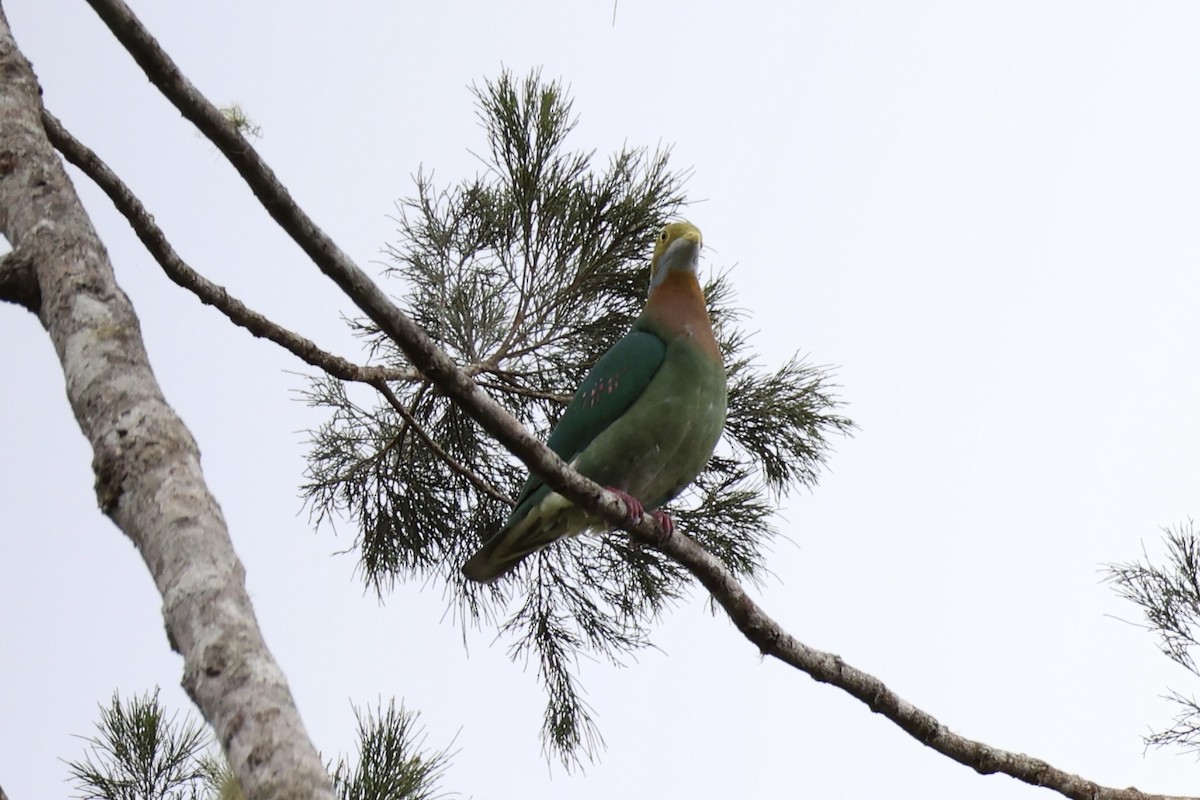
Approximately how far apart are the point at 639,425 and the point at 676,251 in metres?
0.44

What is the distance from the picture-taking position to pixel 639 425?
2.74 metres

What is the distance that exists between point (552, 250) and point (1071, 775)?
160 centimetres

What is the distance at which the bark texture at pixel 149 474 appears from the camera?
3.16ft

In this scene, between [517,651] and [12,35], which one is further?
[517,651]

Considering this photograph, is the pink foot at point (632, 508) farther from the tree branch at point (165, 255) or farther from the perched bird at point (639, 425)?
the tree branch at point (165, 255)

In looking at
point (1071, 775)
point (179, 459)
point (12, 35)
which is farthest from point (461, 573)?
point (179, 459)

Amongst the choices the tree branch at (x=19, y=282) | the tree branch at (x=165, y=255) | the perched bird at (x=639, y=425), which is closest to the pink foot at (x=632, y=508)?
the perched bird at (x=639, y=425)

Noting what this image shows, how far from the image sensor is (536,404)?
308 cm

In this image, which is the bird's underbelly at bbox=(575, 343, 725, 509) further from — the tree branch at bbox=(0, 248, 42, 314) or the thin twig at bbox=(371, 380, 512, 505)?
the tree branch at bbox=(0, 248, 42, 314)

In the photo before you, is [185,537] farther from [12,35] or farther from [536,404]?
[536,404]

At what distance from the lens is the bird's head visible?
2922 millimetres

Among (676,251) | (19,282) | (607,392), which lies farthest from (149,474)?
(676,251)

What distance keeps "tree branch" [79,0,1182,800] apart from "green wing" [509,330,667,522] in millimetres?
432

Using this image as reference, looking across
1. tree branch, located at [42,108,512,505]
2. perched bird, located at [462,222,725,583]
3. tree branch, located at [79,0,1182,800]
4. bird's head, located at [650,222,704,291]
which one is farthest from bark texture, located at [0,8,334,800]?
bird's head, located at [650,222,704,291]
